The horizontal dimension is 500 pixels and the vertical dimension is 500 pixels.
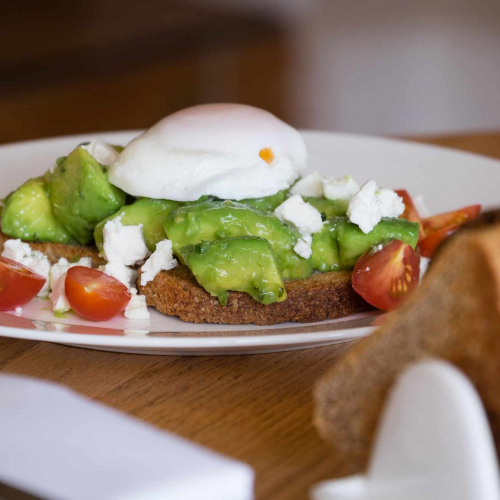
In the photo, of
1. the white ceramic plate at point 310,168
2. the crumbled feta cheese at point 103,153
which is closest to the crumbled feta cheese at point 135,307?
the white ceramic plate at point 310,168

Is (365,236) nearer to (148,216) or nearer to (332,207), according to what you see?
(332,207)

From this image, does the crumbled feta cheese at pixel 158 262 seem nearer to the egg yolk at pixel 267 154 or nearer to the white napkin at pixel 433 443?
the egg yolk at pixel 267 154

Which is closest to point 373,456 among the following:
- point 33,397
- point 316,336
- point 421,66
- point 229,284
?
point 316,336

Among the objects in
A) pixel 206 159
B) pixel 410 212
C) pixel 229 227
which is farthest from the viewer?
pixel 410 212

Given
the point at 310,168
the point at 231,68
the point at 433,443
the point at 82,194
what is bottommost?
the point at 231,68

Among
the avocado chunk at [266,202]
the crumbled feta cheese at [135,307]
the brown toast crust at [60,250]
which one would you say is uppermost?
the avocado chunk at [266,202]

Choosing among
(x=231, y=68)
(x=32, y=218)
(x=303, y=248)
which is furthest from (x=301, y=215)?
(x=231, y=68)
